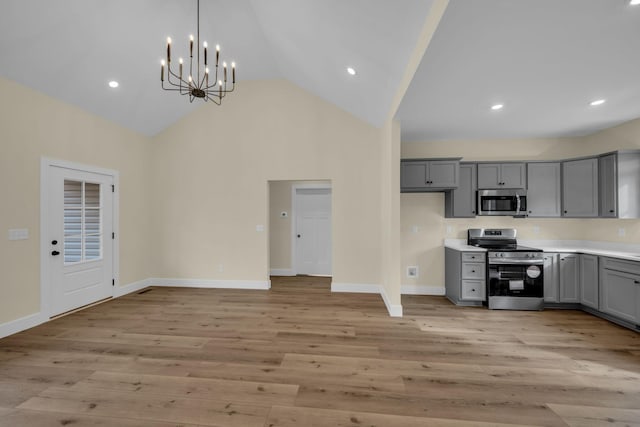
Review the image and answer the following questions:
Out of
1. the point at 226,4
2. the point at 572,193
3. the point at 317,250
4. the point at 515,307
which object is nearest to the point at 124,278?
the point at 317,250

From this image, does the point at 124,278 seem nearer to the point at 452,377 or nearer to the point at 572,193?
the point at 452,377

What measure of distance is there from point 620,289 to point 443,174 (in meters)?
2.54

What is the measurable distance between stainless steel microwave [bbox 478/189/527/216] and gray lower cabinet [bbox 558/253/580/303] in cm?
83

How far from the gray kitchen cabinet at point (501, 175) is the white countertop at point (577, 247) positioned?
0.99 metres

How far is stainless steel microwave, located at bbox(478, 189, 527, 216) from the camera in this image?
4.23 metres

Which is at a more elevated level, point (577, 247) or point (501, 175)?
point (501, 175)

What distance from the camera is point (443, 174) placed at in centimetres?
425

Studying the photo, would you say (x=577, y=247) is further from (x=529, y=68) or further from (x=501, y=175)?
(x=529, y=68)

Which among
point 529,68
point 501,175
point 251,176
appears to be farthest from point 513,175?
point 251,176

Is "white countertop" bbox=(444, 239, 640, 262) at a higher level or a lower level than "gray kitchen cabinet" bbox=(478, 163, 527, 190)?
lower

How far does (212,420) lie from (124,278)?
12.9 feet

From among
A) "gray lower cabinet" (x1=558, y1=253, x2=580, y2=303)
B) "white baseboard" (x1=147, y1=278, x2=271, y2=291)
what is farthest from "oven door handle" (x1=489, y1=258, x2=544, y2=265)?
"white baseboard" (x1=147, y1=278, x2=271, y2=291)

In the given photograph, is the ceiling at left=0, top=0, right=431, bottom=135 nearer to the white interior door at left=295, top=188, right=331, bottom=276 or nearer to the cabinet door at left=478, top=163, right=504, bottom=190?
the cabinet door at left=478, top=163, right=504, bottom=190

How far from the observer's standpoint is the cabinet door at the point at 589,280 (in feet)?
11.9
